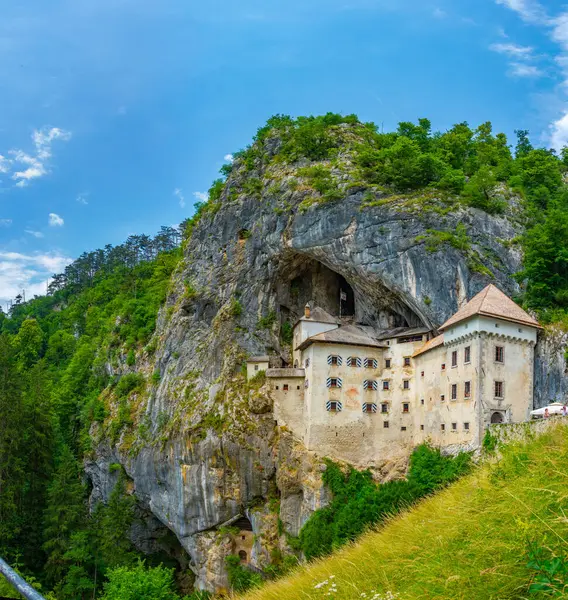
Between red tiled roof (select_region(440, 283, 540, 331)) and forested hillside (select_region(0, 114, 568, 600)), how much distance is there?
6.25 feet

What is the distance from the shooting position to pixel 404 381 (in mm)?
39938

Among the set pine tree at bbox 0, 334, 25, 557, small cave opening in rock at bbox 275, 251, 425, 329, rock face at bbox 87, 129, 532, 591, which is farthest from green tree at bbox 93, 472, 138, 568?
small cave opening in rock at bbox 275, 251, 425, 329

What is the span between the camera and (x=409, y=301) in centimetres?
3969

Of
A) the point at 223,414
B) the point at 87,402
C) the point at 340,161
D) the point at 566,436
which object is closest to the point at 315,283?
the point at 340,161

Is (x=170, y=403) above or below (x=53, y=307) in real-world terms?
below

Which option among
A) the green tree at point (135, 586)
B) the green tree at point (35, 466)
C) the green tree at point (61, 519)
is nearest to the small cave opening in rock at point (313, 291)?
the green tree at point (61, 519)

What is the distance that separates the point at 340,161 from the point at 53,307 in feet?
256

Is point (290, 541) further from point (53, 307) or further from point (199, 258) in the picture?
point (53, 307)

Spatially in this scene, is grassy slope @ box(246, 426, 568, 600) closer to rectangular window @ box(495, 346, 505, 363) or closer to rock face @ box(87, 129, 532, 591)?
rectangular window @ box(495, 346, 505, 363)

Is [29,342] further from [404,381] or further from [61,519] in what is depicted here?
[404,381]

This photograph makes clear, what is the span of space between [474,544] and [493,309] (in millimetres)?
26518

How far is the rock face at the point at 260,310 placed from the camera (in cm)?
3922

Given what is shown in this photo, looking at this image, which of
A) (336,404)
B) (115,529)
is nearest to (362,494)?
(336,404)

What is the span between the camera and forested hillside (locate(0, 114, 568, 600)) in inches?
1426
